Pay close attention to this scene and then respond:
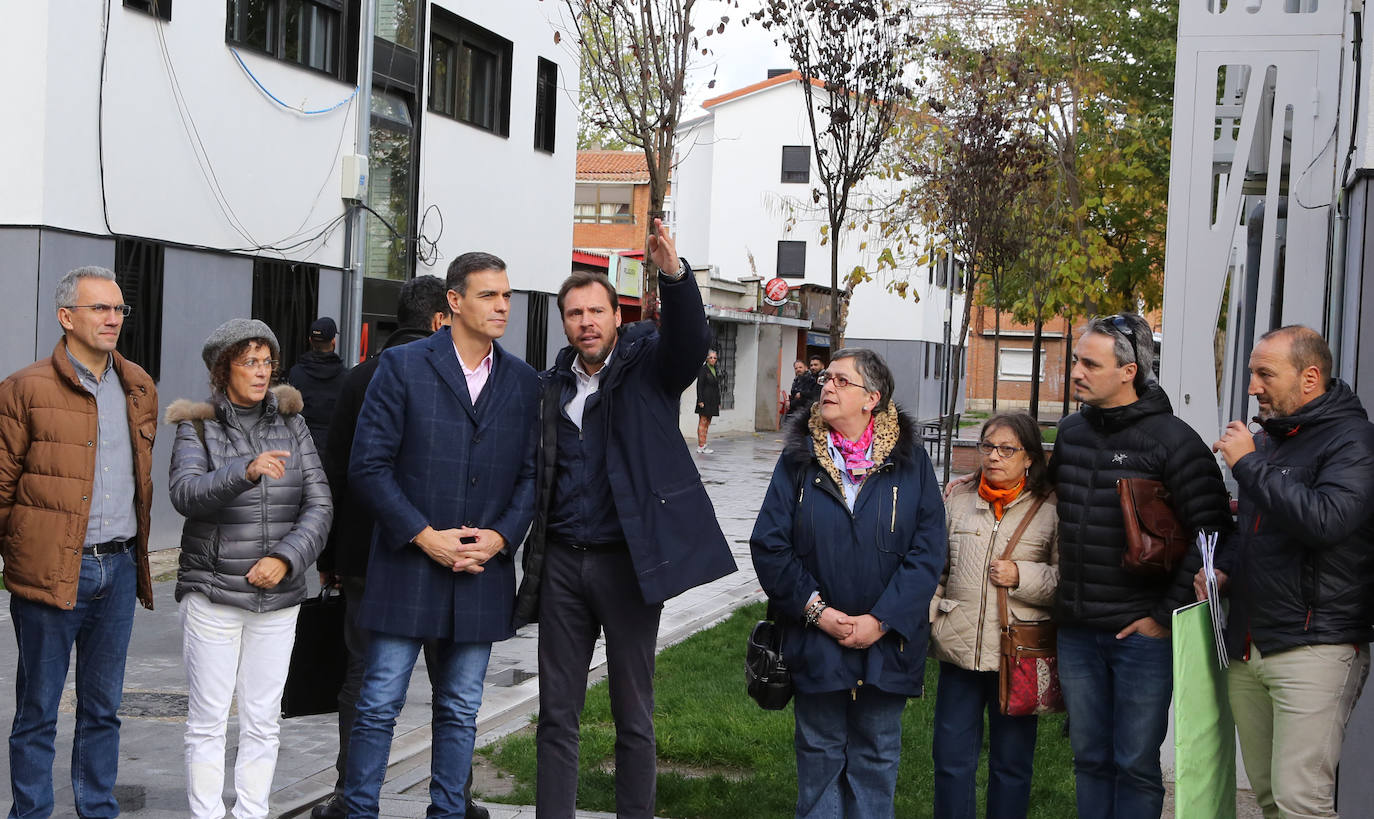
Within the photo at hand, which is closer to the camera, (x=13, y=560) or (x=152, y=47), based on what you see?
(x=13, y=560)

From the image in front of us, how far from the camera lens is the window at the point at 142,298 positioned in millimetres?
12695

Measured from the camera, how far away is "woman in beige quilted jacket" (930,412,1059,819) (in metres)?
5.10

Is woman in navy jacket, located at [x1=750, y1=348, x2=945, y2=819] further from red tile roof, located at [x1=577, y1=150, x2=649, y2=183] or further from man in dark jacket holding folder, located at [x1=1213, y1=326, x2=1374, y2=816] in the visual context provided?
red tile roof, located at [x1=577, y1=150, x2=649, y2=183]

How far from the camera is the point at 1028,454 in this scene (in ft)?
17.1

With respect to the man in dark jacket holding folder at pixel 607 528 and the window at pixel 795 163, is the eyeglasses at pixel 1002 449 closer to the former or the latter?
the man in dark jacket holding folder at pixel 607 528

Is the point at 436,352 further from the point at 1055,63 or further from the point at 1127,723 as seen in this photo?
the point at 1055,63

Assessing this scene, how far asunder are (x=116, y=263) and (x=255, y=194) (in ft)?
8.02

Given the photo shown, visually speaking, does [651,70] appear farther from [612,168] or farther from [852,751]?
[612,168]

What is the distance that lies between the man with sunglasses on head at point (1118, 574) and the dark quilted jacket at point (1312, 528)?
0.28 m

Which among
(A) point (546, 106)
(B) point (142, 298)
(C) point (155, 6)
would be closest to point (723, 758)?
(B) point (142, 298)

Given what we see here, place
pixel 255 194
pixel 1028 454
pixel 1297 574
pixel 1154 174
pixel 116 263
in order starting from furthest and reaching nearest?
pixel 1154 174
pixel 255 194
pixel 116 263
pixel 1028 454
pixel 1297 574

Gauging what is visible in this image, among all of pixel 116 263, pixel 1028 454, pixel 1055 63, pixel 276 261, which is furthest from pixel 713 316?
pixel 1028 454

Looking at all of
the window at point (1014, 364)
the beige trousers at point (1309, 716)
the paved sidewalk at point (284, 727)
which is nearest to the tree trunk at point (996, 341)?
the window at point (1014, 364)

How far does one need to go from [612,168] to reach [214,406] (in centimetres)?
4389
